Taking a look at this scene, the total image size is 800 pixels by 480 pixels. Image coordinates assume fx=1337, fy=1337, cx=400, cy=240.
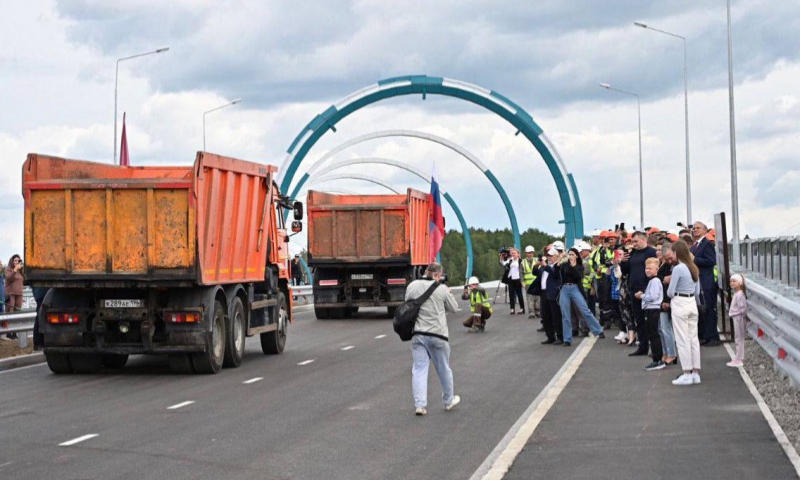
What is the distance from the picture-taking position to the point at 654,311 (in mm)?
17391

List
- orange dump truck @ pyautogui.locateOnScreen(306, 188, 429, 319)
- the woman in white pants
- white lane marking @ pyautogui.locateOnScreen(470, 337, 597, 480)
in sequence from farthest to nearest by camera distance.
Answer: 1. orange dump truck @ pyautogui.locateOnScreen(306, 188, 429, 319)
2. the woman in white pants
3. white lane marking @ pyautogui.locateOnScreen(470, 337, 597, 480)

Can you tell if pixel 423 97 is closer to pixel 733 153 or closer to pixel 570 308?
pixel 733 153

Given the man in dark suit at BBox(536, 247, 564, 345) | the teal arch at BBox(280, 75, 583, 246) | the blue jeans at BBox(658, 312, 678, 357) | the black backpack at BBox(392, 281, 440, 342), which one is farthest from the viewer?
the teal arch at BBox(280, 75, 583, 246)

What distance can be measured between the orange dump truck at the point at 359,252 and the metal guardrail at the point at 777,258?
8.81m

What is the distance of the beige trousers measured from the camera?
605 inches

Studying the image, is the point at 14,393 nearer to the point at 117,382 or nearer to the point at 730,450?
the point at 117,382

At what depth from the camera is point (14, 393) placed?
16.2m

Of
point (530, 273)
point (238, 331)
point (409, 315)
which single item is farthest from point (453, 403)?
point (530, 273)

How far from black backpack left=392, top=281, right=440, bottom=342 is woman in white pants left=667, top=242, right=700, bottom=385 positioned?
352 centimetres

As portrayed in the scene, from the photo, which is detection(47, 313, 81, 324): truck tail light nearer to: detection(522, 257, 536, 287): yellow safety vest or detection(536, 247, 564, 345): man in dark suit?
detection(536, 247, 564, 345): man in dark suit

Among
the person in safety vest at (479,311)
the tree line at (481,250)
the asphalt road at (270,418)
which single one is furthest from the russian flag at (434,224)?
the tree line at (481,250)

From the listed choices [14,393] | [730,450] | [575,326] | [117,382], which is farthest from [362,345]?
[730,450]

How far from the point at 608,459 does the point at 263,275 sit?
11.9 m

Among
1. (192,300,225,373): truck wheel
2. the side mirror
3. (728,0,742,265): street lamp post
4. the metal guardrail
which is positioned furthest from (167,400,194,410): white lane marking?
(728,0,742,265): street lamp post
